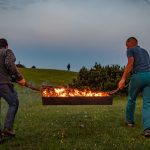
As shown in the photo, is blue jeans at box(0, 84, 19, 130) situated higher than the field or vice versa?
blue jeans at box(0, 84, 19, 130)

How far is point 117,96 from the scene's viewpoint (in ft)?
120

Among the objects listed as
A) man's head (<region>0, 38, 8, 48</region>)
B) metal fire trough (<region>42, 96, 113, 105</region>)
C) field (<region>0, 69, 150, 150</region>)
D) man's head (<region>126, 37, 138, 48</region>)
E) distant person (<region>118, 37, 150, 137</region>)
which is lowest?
field (<region>0, 69, 150, 150</region>)

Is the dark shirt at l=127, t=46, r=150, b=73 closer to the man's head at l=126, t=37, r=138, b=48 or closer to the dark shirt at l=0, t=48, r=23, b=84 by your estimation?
the man's head at l=126, t=37, r=138, b=48

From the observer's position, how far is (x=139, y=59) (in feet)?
51.1

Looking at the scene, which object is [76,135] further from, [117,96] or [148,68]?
[117,96]

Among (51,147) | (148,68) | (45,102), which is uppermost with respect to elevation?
(148,68)

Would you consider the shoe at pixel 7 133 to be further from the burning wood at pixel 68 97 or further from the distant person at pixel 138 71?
the distant person at pixel 138 71

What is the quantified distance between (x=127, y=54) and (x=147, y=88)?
3.92 ft

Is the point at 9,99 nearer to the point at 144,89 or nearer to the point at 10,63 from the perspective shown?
the point at 10,63

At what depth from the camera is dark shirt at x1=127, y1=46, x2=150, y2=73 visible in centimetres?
1553

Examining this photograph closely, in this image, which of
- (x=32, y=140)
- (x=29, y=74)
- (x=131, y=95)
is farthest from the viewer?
(x=29, y=74)

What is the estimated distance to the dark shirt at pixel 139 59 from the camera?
15.5 metres

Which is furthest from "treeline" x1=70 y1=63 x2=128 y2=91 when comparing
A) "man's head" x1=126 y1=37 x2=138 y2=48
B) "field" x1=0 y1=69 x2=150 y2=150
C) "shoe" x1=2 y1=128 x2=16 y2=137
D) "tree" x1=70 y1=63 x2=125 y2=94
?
"shoe" x1=2 y1=128 x2=16 y2=137

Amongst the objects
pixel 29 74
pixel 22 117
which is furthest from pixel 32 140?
pixel 29 74
